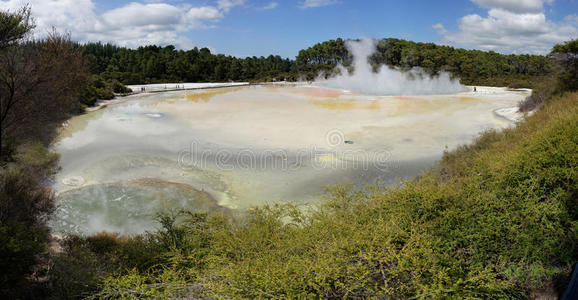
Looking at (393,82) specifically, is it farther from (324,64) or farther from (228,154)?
(228,154)

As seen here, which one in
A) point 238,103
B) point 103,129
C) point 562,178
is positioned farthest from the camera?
point 238,103

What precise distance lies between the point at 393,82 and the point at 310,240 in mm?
45457

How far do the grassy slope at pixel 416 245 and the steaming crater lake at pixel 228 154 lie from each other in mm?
3184

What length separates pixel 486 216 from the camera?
7016mm

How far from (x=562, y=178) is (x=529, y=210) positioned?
142 centimetres

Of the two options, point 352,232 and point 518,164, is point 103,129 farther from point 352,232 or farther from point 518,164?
point 518,164

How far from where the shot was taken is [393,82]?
4816cm

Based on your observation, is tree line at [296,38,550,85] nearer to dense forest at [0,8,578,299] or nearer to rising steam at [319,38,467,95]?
rising steam at [319,38,467,95]

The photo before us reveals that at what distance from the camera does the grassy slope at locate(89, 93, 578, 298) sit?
4996mm

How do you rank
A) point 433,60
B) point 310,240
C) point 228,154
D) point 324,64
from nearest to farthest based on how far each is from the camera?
point 310,240
point 228,154
point 433,60
point 324,64

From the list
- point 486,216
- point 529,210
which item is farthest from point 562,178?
point 486,216

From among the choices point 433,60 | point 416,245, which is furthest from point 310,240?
point 433,60

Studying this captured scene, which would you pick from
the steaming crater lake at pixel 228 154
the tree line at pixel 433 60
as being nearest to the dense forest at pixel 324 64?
the tree line at pixel 433 60

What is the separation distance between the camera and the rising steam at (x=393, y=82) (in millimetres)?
44734
